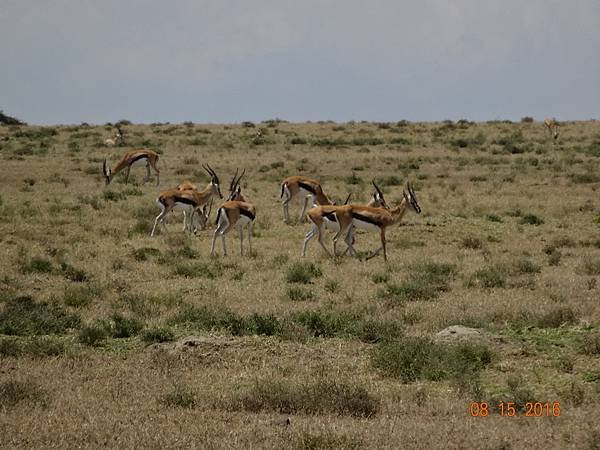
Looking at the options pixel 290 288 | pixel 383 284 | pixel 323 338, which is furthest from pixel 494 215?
pixel 323 338

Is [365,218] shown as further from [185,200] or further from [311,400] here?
[311,400]

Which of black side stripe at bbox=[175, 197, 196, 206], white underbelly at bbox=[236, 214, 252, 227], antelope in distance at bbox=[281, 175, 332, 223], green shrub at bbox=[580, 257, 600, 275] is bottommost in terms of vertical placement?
green shrub at bbox=[580, 257, 600, 275]

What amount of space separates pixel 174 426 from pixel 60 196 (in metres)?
17.8

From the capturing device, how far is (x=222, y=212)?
1672 cm

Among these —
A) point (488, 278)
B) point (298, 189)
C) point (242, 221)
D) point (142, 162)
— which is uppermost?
point (142, 162)

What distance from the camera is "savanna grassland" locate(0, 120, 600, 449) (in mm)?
6680

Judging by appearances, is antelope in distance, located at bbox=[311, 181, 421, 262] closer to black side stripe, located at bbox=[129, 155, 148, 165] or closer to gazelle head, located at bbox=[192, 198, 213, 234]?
gazelle head, located at bbox=[192, 198, 213, 234]

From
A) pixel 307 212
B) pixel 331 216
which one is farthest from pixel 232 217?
pixel 331 216

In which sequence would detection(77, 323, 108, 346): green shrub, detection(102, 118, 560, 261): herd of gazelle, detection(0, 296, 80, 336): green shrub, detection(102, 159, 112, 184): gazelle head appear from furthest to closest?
→ detection(102, 159, 112, 184): gazelle head
detection(102, 118, 560, 261): herd of gazelle
detection(0, 296, 80, 336): green shrub
detection(77, 323, 108, 346): green shrub
